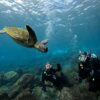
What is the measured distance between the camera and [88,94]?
7379 mm

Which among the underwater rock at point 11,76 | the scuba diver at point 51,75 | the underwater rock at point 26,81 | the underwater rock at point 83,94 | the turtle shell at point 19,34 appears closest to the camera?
the turtle shell at point 19,34

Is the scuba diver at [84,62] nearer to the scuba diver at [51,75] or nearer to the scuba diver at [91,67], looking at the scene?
the scuba diver at [91,67]

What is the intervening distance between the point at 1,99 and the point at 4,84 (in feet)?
24.8

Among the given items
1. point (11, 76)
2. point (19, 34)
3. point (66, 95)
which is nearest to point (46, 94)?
point (66, 95)

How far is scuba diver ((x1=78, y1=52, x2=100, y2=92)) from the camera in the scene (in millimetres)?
7438

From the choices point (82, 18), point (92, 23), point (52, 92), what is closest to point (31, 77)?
point (52, 92)

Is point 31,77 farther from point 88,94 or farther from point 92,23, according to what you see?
point 92,23

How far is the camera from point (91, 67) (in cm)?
769

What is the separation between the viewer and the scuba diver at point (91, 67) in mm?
7438

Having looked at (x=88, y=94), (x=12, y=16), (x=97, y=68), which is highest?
(x=12, y=16)

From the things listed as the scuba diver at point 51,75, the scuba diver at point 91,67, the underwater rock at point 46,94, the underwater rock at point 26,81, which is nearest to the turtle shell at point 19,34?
the scuba diver at point 91,67

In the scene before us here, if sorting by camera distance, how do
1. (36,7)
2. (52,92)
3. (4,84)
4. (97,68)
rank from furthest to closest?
(36,7), (4,84), (52,92), (97,68)

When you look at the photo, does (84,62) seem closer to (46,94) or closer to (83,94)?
(83,94)

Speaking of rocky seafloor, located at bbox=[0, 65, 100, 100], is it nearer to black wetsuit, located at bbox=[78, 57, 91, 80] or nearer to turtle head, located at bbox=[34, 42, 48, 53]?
black wetsuit, located at bbox=[78, 57, 91, 80]
